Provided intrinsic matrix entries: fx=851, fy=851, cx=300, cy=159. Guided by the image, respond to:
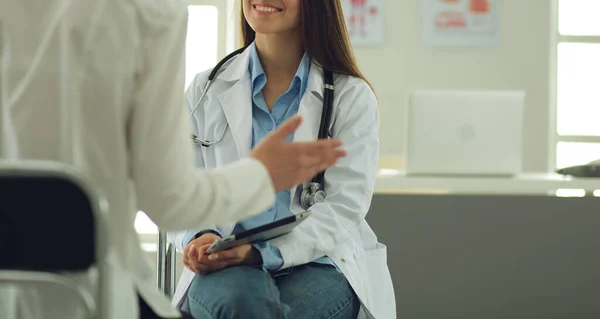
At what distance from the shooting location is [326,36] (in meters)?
2.15

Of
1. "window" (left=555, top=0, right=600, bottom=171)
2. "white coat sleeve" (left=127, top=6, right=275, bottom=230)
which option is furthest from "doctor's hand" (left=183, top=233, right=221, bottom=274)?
"window" (left=555, top=0, right=600, bottom=171)

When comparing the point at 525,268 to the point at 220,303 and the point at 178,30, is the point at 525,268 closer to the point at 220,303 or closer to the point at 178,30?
the point at 220,303

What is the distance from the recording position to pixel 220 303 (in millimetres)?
1706

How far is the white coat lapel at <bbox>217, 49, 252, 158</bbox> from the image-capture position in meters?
2.04

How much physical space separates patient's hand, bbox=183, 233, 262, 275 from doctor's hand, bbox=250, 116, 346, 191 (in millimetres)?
628

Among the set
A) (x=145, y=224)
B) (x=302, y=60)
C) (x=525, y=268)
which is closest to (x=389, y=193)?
(x=525, y=268)

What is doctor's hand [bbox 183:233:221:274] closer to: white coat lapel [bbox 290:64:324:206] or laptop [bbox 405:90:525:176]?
white coat lapel [bbox 290:64:324:206]

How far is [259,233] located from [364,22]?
11.8 feet

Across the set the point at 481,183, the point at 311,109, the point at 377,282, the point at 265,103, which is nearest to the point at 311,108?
the point at 311,109

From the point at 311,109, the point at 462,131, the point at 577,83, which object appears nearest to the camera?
the point at 311,109

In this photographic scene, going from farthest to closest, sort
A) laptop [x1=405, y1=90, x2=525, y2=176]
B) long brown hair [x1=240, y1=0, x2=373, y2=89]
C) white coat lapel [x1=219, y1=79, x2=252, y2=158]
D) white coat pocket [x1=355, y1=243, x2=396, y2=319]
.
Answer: laptop [x1=405, y1=90, x2=525, y2=176] → long brown hair [x1=240, y1=0, x2=373, y2=89] → white coat lapel [x1=219, y1=79, x2=252, y2=158] → white coat pocket [x1=355, y1=243, x2=396, y2=319]

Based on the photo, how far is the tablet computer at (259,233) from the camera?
5.32 feet

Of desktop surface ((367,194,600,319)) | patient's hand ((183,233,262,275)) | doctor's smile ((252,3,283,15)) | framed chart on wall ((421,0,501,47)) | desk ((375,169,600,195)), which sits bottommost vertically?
desktop surface ((367,194,600,319))

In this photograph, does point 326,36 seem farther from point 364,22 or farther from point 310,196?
point 364,22
